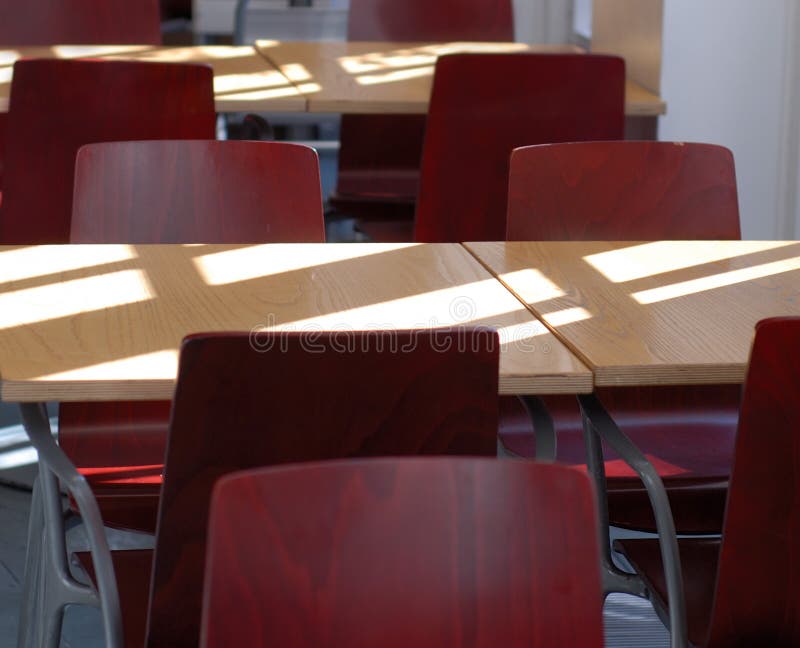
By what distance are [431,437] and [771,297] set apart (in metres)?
0.79

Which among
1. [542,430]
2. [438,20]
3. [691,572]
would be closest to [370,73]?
[438,20]

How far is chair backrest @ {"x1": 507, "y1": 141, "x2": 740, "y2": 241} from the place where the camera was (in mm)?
2588

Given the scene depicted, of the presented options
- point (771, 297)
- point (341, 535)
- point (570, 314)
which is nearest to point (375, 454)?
point (341, 535)

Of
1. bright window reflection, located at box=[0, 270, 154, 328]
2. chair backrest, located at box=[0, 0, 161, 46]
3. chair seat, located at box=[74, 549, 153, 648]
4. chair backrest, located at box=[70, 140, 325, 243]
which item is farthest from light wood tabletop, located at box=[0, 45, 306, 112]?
chair seat, located at box=[74, 549, 153, 648]

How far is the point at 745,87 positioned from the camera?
153 inches

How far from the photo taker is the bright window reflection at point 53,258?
6.97ft

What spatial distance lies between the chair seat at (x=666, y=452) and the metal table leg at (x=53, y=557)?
0.66 metres

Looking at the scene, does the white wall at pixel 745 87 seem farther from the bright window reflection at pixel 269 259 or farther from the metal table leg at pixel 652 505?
the metal table leg at pixel 652 505

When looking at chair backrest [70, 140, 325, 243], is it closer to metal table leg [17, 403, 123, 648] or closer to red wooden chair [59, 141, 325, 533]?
red wooden chair [59, 141, 325, 533]

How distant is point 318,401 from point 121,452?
85 centimetres

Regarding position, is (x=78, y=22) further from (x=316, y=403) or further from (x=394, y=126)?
(x=316, y=403)

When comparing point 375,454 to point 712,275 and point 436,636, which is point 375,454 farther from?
point 712,275

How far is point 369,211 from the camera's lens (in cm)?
399

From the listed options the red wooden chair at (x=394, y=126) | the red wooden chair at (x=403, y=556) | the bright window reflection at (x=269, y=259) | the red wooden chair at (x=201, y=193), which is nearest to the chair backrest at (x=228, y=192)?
the red wooden chair at (x=201, y=193)
